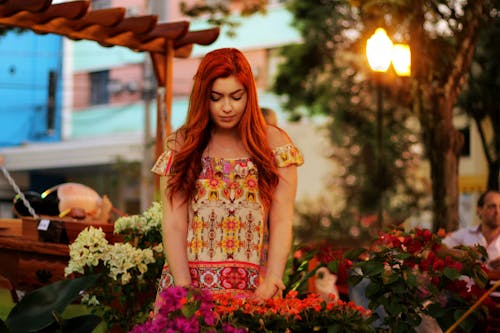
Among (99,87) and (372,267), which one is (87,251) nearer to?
(372,267)

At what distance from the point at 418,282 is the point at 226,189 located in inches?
80.4

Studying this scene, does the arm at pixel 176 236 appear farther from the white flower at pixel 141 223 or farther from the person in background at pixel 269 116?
the person in background at pixel 269 116

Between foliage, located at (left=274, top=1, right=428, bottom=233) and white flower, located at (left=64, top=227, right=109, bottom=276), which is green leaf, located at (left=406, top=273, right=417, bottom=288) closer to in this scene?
white flower, located at (left=64, top=227, right=109, bottom=276)

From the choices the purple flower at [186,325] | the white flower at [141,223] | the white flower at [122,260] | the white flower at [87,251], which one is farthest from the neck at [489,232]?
the purple flower at [186,325]

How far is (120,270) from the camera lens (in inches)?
277

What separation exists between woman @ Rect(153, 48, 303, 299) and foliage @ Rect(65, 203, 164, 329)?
2139mm

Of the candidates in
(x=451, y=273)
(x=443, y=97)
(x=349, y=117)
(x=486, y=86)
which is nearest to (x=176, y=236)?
(x=451, y=273)

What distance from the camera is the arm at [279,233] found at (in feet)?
15.6

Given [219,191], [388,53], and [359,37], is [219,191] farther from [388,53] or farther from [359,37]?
[359,37]

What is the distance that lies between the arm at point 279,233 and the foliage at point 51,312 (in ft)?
2.32

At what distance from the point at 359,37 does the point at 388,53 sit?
495 inches

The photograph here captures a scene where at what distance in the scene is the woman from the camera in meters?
4.84

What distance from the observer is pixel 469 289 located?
22.1 ft

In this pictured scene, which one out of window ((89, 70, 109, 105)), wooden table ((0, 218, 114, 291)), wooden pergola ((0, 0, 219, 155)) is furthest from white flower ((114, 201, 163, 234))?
window ((89, 70, 109, 105))
